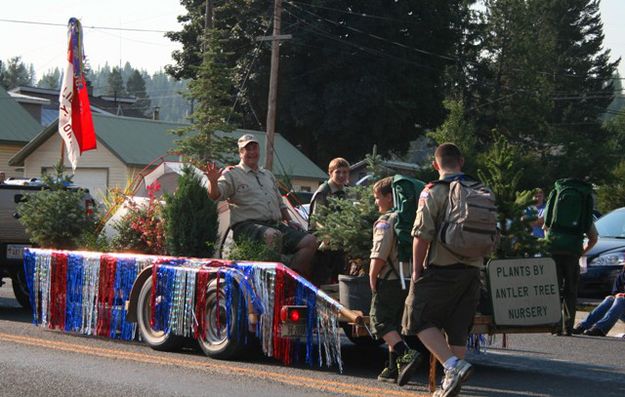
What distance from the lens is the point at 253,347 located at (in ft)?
32.3

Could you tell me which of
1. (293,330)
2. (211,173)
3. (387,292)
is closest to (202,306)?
(293,330)

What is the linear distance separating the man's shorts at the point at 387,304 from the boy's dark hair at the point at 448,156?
1.19m

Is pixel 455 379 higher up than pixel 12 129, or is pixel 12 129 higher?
pixel 12 129

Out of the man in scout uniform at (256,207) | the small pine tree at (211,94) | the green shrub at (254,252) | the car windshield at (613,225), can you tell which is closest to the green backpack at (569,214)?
the man in scout uniform at (256,207)

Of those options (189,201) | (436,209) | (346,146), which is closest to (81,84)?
(189,201)

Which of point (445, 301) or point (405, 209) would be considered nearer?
point (445, 301)

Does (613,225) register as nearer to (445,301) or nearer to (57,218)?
(57,218)

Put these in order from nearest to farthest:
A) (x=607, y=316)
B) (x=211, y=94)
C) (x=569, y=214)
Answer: (x=569, y=214) → (x=607, y=316) → (x=211, y=94)

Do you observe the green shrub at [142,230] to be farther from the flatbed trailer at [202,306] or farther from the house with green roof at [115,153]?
the house with green roof at [115,153]

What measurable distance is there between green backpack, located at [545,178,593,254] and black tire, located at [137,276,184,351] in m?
4.89

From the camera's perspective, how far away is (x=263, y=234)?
10.3 metres

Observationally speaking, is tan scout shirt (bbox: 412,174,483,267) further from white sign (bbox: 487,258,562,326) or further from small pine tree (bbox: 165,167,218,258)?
small pine tree (bbox: 165,167,218,258)

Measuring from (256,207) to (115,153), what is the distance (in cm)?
3314

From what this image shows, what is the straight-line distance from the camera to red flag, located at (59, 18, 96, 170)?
1664cm
